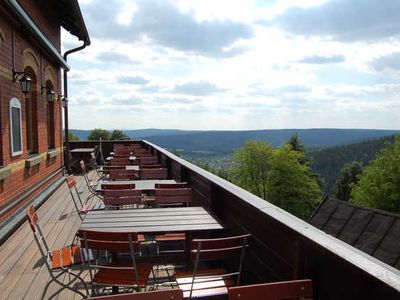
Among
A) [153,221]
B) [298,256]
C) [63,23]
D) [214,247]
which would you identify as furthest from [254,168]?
[298,256]

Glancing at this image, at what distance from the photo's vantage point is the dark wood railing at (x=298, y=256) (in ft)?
6.36

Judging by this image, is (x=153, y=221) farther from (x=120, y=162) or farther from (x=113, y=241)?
(x=120, y=162)

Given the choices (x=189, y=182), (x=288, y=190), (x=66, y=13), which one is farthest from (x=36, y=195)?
(x=288, y=190)

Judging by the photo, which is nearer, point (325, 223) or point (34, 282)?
point (34, 282)

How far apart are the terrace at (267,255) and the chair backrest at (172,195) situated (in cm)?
21

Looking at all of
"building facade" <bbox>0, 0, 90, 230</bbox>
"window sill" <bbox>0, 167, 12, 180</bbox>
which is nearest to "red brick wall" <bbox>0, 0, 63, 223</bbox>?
"building facade" <bbox>0, 0, 90, 230</bbox>

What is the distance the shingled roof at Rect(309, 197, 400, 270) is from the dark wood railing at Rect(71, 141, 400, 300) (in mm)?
7918

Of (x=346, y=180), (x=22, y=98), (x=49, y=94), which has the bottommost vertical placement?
(x=346, y=180)

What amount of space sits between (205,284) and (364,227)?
11014 mm

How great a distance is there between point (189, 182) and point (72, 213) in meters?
2.27

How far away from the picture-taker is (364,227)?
13133mm

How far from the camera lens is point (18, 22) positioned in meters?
7.00

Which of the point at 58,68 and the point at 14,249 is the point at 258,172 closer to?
the point at 58,68

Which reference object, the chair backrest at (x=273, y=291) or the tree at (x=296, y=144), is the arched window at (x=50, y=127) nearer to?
the chair backrest at (x=273, y=291)
